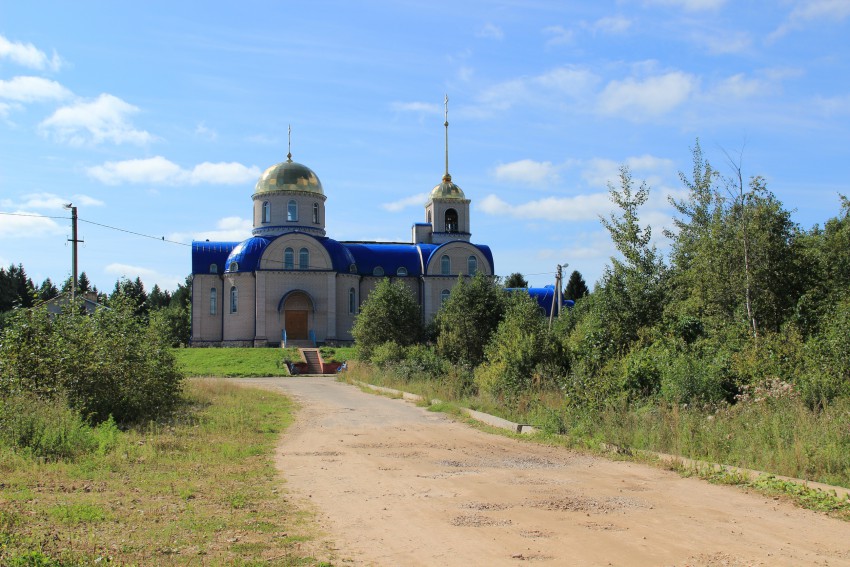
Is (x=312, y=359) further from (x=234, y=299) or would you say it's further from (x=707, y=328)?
(x=707, y=328)

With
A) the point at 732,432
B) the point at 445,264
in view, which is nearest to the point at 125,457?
the point at 732,432

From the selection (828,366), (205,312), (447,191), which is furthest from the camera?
(447,191)

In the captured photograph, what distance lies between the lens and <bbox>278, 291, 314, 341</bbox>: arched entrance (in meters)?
49.7

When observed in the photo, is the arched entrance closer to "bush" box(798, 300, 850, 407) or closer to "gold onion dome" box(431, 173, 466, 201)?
"gold onion dome" box(431, 173, 466, 201)

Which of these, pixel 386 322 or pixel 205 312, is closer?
pixel 386 322

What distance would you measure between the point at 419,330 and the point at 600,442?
78.7 ft

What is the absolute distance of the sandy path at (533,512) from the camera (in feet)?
19.1

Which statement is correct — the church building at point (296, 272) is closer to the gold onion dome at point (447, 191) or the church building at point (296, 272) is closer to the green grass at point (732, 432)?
the gold onion dome at point (447, 191)

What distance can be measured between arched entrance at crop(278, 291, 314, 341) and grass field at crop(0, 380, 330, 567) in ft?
122

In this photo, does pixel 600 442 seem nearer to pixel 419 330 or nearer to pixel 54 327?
pixel 54 327

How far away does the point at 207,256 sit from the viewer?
51875 millimetres

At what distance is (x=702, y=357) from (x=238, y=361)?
3020 cm

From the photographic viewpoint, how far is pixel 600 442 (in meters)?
11.6

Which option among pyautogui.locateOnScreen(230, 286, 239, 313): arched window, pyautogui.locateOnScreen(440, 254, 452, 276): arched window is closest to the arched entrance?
pyautogui.locateOnScreen(230, 286, 239, 313): arched window
